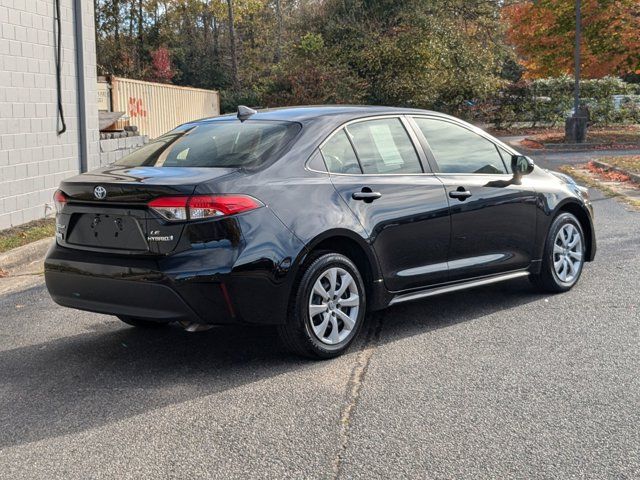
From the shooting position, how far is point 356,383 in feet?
16.2

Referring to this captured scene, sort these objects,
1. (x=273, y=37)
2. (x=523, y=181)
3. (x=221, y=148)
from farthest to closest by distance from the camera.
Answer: (x=273, y=37), (x=523, y=181), (x=221, y=148)

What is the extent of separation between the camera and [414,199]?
5977 millimetres

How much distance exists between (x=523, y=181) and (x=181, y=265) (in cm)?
317

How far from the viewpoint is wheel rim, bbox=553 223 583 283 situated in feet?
23.5

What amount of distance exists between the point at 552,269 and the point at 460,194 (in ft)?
4.29

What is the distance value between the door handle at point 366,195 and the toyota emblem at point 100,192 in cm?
156

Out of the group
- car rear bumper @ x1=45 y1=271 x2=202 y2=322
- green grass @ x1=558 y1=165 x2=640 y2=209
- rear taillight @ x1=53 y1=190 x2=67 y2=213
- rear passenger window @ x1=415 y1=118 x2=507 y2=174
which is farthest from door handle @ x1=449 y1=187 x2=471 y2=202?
green grass @ x1=558 y1=165 x2=640 y2=209

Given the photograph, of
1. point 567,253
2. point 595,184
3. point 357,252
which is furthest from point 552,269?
point 595,184

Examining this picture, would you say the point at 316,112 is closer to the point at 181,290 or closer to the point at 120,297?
the point at 181,290

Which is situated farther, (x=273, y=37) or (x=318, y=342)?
(x=273, y=37)

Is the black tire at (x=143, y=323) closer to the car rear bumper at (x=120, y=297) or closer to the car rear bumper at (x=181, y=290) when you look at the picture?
the car rear bumper at (x=120, y=297)

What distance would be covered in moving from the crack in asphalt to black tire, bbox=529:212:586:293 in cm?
142

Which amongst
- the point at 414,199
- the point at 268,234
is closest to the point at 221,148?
the point at 268,234

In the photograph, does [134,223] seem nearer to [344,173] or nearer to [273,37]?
[344,173]
